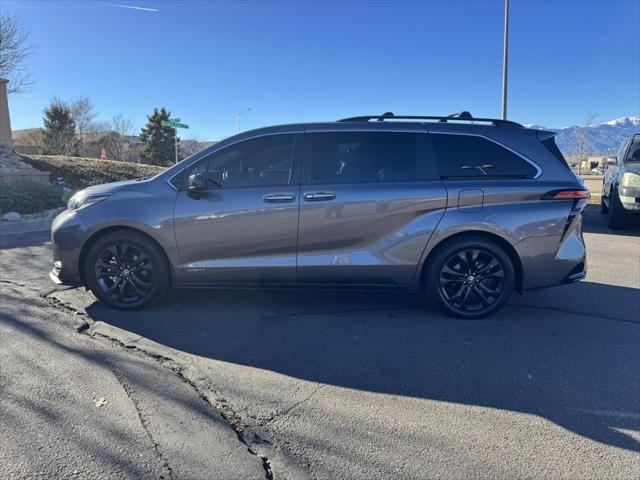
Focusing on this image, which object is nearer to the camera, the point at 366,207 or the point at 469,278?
the point at 366,207

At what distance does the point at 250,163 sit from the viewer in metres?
4.54

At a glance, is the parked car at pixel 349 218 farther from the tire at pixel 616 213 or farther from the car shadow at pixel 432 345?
the tire at pixel 616 213

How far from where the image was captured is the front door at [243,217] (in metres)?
4.42

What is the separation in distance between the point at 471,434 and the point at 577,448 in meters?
0.56

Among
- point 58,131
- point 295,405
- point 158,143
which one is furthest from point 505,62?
point 158,143

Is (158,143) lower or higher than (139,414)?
higher

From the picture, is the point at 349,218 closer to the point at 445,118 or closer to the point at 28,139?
the point at 445,118

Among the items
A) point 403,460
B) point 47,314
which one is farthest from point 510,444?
point 47,314

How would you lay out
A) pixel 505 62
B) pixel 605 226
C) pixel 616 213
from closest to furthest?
pixel 616 213, pixel 605 226, pixel 505 62

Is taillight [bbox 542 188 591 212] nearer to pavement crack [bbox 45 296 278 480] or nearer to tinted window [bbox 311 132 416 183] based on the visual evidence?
tinted window [bbox 311 132 416 183]

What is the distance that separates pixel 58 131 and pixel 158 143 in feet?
43.3

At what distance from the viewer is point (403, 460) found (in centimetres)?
248

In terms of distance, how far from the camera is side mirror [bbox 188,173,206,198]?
14.4 feet

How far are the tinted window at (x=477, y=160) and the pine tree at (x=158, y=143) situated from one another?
4992 centimetres
